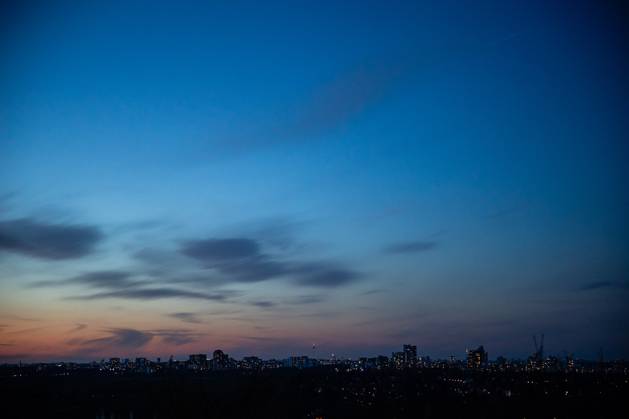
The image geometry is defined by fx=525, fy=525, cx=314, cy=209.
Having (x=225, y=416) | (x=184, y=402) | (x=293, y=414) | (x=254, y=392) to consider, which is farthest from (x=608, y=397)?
(x=184, y=402)

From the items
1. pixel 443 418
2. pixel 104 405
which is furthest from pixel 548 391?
pixel 104 405

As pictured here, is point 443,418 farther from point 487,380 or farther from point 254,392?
point 487,380

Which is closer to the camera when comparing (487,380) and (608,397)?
(608,397)

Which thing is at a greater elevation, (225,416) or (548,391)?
(225,416)

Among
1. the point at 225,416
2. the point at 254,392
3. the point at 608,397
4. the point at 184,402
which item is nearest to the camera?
the point at 184,402

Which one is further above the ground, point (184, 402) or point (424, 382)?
point (184, 402)

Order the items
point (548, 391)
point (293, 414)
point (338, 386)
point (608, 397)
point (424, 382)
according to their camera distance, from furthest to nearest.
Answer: point (424, 382) → point (338, 386) → point (548, 391) → point (608, 397) → point (293, 414)

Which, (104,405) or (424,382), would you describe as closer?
(104,405)

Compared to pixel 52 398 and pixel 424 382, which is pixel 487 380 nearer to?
pixel 424 382

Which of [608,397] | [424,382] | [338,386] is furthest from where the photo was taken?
[424,382]
